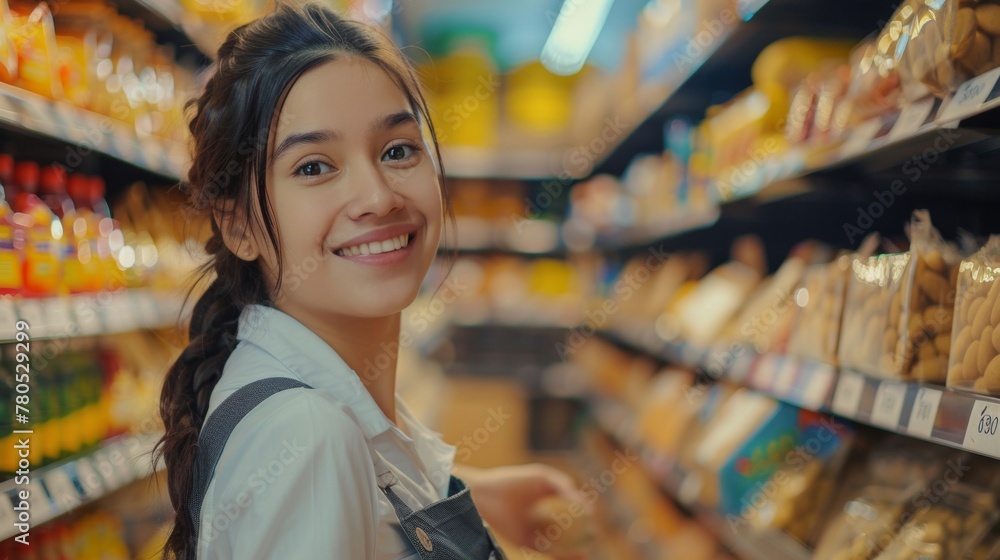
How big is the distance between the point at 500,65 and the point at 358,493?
5844 millimetres

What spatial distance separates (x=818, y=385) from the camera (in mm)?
1715

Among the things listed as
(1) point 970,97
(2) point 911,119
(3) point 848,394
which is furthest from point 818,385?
(1) point 970,97

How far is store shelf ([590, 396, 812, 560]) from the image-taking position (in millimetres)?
1896

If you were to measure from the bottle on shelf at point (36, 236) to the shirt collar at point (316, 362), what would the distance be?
907 millimetres

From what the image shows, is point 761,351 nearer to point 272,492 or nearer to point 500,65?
point 272,492

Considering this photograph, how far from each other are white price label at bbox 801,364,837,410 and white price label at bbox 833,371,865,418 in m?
0.04

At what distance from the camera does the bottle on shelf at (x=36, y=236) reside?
72.4 inches

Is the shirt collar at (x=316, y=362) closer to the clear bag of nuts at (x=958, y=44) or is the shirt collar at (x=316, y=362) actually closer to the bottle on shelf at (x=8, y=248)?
the bottle on shelf at (x=8, y=248)

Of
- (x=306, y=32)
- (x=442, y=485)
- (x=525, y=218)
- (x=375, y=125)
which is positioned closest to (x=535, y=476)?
(x=442, y=485)

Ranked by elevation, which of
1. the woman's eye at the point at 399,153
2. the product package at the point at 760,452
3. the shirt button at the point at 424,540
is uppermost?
the woman's eye at the point at 399,153

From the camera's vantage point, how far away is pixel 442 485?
4.43 ft

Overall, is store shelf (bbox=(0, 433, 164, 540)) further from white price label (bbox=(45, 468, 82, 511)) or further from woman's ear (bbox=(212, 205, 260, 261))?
woman's ear (bbox=(212, 205, 260, 261))

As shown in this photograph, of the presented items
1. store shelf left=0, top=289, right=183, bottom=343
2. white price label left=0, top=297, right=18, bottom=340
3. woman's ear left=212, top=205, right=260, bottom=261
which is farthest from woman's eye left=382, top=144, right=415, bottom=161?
white price label left=0, top=297, right=18, bottom=340

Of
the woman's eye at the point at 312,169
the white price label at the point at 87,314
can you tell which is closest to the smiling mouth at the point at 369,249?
the woman's eye at the point at 312,169
